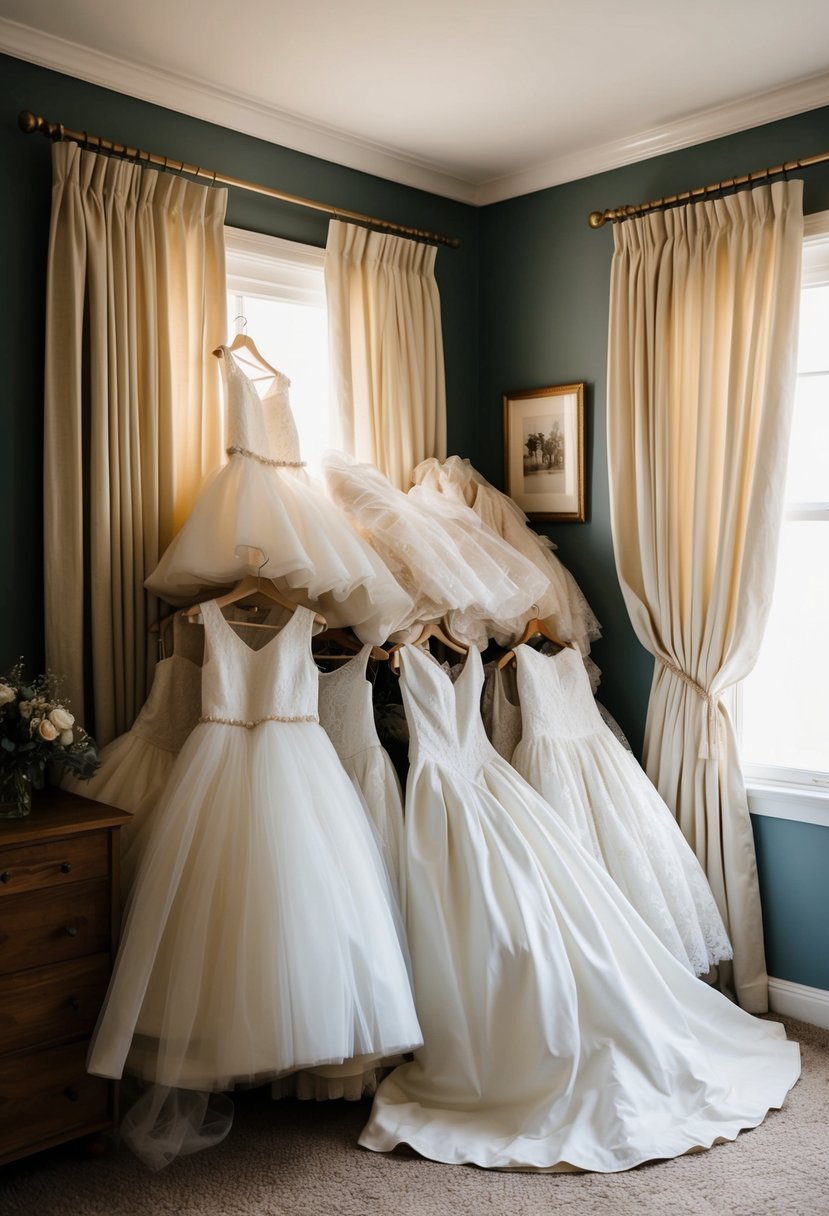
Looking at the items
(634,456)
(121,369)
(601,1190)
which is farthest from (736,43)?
(601,1190)

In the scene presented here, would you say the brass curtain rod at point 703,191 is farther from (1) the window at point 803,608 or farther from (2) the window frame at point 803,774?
(1) the window at point 803,608

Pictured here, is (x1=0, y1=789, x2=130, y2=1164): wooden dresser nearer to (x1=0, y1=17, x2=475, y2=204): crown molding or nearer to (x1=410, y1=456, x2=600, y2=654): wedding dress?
(x1=410, y1=456, x2=600, y2=654): wedding dress

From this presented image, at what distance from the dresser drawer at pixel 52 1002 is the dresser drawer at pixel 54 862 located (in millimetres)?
187

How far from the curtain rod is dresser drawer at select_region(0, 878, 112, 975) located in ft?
6.10

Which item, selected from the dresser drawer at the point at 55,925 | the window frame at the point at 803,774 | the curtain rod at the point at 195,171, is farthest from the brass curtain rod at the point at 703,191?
the dresser drawer at the point at 55,925

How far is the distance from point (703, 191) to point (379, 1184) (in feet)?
9.29

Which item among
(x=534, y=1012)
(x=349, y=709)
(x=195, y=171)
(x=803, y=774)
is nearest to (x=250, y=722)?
(x=349, y=709)

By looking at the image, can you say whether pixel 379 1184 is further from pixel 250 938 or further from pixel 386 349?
pixel 386 349

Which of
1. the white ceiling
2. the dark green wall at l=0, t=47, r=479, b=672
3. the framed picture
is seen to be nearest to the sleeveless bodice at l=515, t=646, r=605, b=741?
the framed picture

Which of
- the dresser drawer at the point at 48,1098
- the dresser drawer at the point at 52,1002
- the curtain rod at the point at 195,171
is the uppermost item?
the curtain rod at the point at 195,171

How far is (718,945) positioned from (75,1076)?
1.81m

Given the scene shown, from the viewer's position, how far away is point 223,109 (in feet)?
10.5

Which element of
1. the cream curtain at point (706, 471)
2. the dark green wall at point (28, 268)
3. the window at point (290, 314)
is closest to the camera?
the dark green wall at point (28, 268)

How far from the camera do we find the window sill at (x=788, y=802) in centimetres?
320
